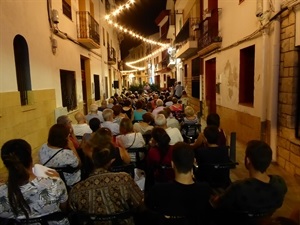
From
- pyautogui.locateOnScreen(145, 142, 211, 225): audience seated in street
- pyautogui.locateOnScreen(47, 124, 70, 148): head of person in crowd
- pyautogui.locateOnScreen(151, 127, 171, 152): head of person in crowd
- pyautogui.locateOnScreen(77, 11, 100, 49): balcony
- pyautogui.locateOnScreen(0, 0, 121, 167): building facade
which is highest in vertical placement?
pyautogui.locateOnScreen(77, 11, 100, 49): balcony

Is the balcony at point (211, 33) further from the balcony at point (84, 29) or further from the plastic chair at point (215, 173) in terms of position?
the plastic chair at point (215, 173)

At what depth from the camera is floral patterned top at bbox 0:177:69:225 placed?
89.4 inches

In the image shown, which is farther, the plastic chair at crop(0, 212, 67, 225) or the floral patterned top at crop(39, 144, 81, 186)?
the floral patterned top at crop(39, 144, 81, 186)

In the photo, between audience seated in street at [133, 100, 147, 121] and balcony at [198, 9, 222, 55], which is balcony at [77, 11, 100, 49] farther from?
audience seated in street at [133, 100, 147, 121]

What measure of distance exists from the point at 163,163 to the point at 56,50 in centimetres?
610

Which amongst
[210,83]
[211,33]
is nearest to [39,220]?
[211,33]

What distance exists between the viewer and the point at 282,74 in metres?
5.42

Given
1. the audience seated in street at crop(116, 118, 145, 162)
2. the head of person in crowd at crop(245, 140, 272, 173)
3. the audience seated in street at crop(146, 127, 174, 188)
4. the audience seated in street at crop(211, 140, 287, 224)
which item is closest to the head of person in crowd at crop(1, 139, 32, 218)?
the audience seated in street at crop(211, 140, 287, 224)

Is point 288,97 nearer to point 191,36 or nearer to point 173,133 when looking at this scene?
point 173,133

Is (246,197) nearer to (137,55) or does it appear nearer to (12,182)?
(12,182)

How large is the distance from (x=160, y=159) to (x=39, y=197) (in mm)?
1665

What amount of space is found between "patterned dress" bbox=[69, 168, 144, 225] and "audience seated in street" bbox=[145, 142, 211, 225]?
21 centimetres

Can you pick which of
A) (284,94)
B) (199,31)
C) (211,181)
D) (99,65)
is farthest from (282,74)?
(99,65)

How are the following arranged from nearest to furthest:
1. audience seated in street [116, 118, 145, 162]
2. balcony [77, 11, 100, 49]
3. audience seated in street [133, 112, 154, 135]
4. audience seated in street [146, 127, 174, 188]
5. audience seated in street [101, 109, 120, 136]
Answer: audience seated in street [146, 127, 174, 188] → audience seated in street [116, 118, 145, 162] → audience seated in street [133, 112, 154, 135] → audience seated in street [101, 109, 120, 136] → balcony [77, 11, 100, 49]
